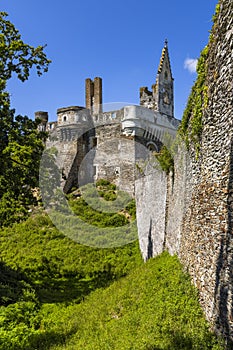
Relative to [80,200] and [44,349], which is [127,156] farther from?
[44,349]

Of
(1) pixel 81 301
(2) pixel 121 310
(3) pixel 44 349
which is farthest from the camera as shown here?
(1) pixel 81 301

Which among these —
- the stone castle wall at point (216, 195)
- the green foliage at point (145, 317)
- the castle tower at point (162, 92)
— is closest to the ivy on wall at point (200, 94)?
the stone castle wall at point (216, 195)

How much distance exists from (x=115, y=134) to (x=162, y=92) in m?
5.54

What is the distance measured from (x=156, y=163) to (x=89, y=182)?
1514cm

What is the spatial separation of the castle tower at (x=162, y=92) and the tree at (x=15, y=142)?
1644 cm

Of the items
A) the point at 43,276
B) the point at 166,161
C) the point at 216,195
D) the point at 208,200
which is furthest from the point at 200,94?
the point at 43,276

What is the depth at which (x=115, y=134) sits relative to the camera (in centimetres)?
2794

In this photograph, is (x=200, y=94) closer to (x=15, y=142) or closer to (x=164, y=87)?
(x=15, y=142)

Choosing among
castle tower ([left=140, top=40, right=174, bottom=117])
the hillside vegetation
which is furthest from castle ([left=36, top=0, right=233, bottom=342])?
castle tower ([left=140, top=40, right=174, bottom=117])

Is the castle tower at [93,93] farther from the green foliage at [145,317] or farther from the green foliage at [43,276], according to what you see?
the green foliage at [145,317]

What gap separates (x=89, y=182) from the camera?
28.6 meters

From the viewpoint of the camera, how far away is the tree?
13062 millimetres

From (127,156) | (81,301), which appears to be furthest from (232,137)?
(127,156)

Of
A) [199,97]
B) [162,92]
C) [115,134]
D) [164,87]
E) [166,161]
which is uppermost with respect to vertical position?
[164,87]
